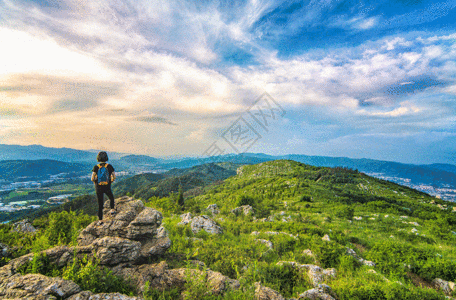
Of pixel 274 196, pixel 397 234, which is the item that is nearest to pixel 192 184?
pixel 274 196

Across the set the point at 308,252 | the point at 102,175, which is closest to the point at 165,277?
the point at 102,175

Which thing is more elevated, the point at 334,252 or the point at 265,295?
the point at 265,295

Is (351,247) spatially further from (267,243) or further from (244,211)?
(244,211)

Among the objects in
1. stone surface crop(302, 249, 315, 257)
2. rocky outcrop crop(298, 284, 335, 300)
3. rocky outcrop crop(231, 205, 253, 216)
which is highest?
rocky outcrop crop(298, 284, 335, 300)

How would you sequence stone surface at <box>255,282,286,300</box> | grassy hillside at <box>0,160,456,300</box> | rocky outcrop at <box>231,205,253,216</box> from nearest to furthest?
1. stone surface at <box>255,282,286,300</box>
2. grassy hillside at <box>0,160,456,300</box>
3. rocky outcrop at <box>231,205,253,216</box>

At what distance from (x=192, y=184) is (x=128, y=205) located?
179414mm

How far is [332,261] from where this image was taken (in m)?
11.1

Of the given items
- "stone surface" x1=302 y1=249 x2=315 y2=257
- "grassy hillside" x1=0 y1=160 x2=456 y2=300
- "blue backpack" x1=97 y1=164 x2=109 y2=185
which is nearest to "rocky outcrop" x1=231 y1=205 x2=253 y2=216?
"grassy hillside" x1=0 y1=160 x2=456 y2=300

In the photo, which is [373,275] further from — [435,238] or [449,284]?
[435,238]

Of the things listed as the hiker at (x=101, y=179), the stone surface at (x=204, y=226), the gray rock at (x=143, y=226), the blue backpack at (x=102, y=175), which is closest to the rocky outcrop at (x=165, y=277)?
the gray rock at (x=143, y=226)

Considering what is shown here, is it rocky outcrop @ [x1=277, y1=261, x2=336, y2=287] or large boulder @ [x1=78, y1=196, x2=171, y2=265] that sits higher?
large boulder @ [x1=78, y1=196, x2=171, y2=265]

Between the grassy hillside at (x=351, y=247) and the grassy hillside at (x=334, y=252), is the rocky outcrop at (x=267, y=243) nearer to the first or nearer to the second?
the grassy hillside at (x=334, y=252)

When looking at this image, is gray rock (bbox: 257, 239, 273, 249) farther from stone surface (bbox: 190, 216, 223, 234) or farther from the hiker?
the hiker

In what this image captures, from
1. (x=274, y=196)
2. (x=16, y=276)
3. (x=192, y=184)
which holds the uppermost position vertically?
(x=16, y=276)
